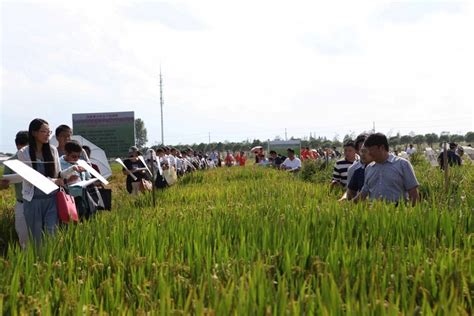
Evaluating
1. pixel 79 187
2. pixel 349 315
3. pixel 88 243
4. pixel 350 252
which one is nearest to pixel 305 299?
pixel 349 315

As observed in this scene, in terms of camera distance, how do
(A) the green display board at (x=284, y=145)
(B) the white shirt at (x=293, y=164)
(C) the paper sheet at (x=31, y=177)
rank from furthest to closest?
(A) the green display board at (x=284, y=145), (B) the white shirt at (x=293, y=164), (C) the paper sheet at (x=31, y=177)

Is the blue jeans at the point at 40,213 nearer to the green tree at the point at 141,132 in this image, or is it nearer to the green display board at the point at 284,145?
the green display board at the point at 284,145

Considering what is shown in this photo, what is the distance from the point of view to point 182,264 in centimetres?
246

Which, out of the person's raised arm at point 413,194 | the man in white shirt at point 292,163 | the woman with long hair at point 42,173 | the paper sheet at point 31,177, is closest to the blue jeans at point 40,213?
the woman with long hair at point 42,173

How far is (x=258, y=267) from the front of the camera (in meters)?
2.10

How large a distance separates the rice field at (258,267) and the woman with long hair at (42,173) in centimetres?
112

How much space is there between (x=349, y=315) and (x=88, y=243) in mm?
1885

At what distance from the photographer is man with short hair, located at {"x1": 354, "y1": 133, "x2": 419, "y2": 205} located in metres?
4.53

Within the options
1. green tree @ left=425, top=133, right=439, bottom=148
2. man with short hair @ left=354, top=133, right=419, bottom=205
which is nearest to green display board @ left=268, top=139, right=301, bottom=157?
man with short hair @ left=354, top=133, right=419, bottom=205

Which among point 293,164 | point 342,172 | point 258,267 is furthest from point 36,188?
point 293,164

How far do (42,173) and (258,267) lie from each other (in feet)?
10.2

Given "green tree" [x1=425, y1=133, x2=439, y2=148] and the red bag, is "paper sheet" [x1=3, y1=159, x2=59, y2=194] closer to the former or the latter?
the red bag

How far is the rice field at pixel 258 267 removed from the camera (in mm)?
1806

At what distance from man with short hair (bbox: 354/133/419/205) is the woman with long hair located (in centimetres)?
284
